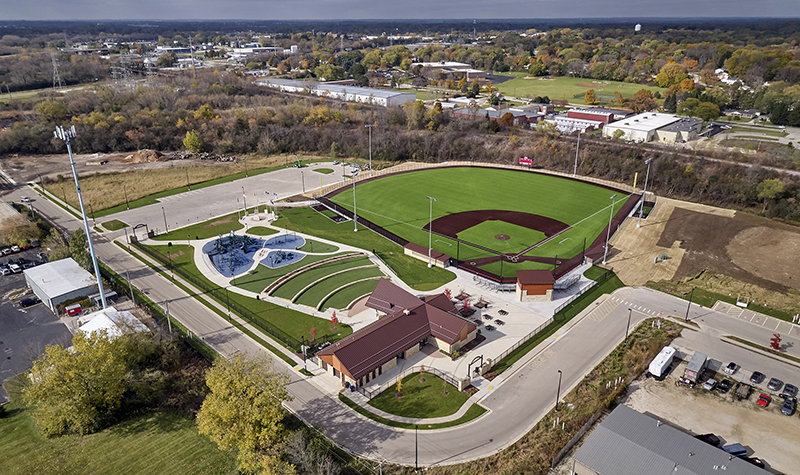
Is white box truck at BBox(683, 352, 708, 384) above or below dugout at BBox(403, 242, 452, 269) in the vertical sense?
below

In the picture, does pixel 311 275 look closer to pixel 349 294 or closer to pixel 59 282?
pixel 349 294

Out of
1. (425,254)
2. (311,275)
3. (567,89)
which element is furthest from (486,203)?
(567,89)

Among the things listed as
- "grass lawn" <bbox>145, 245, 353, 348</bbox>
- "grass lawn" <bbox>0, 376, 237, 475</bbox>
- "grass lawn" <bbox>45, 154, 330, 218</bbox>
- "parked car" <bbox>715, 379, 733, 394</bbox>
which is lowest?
"grass lawn" <bbox>0, 376, 237, 475</bbox>

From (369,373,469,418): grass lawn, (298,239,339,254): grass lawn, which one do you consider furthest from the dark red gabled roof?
(298,239,339,254): grass lawn

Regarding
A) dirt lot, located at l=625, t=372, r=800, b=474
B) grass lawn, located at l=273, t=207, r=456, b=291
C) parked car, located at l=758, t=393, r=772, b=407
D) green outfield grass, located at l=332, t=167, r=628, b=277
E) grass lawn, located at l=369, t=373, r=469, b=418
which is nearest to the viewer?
dirt lot, located at l=625, t=372, r=800, b=474

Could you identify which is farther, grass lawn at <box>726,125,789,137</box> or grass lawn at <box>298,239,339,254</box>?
grass lawn at <box>726,125,789,137</box>

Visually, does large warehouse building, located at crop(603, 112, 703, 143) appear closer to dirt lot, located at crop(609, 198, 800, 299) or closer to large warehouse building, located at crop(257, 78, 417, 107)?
dirt lot, located at crop(609, 198, 800, 299)

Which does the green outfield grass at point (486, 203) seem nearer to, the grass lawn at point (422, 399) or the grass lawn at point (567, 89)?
the grass lawn at point (422, 399)

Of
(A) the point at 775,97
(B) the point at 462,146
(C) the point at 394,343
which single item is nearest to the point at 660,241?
(C) the point at 394,343
